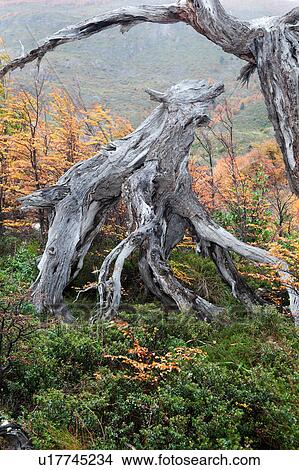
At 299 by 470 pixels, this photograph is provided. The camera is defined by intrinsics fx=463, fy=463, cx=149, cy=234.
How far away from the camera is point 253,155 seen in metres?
18.8

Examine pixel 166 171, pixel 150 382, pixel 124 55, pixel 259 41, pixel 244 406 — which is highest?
pixel 124 55

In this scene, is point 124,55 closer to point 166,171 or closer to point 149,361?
point 166,171

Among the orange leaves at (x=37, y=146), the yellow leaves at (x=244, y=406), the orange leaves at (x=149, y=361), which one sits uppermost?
the orange leaves at (x=37, y=146)

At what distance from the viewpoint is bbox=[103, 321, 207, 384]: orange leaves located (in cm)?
405

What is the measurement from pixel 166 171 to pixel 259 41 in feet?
7.99

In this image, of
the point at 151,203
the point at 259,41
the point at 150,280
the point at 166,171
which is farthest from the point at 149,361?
the point at 259,41

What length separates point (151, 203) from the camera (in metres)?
6.82

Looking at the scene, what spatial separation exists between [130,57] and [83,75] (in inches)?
466

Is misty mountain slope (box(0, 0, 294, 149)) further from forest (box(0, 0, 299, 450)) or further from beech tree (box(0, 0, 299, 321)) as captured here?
beech tree (box(0, 0, 299, 321))

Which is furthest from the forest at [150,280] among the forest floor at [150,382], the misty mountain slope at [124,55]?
the misty mountain slope at [124,55]

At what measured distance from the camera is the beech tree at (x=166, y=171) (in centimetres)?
654

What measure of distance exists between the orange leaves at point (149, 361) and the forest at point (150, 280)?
1.0 inches

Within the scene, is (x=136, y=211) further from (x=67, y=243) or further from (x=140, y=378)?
(x=140, y=378)

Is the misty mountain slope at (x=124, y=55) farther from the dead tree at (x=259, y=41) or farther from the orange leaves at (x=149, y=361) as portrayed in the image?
the orange leaves at (x=149, y=361)
